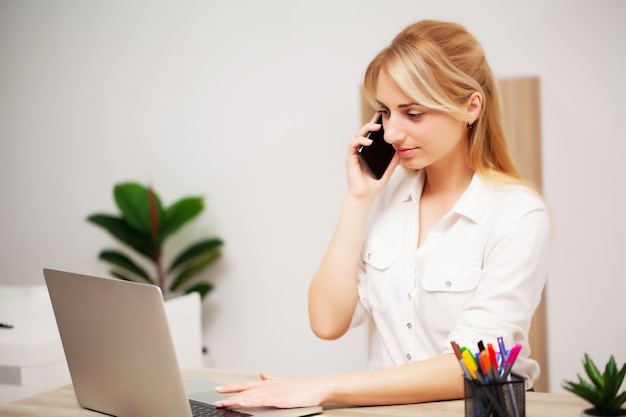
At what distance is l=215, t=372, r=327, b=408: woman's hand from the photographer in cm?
126

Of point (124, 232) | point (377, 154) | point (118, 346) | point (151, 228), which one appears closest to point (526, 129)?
point (377, 154)

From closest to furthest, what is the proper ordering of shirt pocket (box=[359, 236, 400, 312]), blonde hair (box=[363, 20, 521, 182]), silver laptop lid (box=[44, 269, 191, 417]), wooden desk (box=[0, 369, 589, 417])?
silver laptop lid (box=[44, 269, 191, 417]) → wooden desk (box=[0, 369, 589, 417]) → blonde hair (box=[363, 20, 521, 182]) → shirt pocket (box=[359, 236, 400, 312])

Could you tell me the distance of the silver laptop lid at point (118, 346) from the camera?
112 cm

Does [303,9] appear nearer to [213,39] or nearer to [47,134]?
[213,39]

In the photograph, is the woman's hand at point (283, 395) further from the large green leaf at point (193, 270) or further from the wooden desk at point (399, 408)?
the large green leaf at point (193, 270)

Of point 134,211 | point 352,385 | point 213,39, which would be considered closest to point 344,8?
point 213,39

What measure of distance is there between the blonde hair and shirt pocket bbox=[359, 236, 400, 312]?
28 centimetres

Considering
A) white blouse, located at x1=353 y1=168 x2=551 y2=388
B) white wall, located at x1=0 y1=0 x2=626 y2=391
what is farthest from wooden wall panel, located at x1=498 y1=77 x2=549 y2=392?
white blouse, located at x1=353 y1=168 x2=551 y2=388

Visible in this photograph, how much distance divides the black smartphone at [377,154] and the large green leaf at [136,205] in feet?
6.28

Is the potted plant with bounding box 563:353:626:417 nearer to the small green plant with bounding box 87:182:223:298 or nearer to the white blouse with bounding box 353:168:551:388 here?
the white blouse with bounding box 353:168:551:388

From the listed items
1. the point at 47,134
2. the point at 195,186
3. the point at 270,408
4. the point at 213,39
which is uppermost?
the point at 213,39

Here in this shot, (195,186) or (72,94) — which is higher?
(72,94)

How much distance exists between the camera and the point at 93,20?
12.6 ft

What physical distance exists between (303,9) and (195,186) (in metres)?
1.03
